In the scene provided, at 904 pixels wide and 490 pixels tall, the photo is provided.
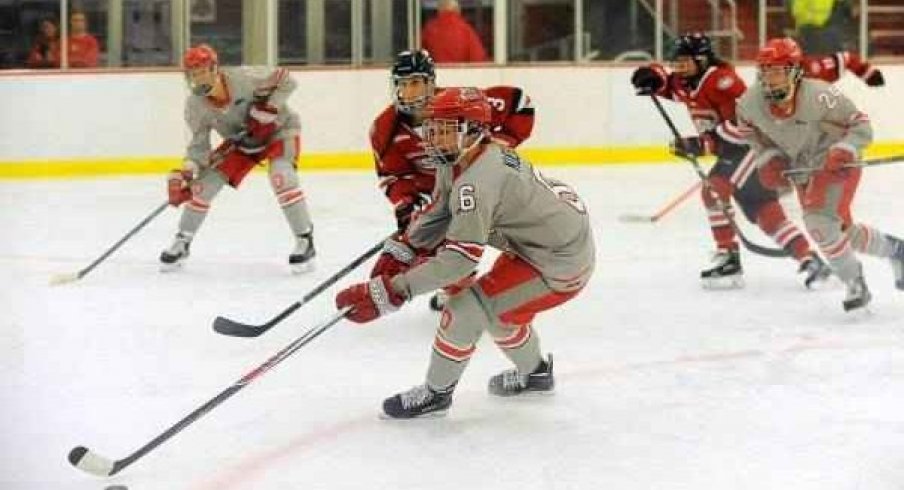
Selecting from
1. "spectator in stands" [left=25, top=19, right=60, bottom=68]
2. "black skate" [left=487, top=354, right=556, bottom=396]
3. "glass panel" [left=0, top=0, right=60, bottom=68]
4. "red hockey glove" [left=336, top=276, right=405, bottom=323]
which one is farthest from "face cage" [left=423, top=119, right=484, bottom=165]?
"spectator in stands" [left=25, top=19, right=60, bottom=68]

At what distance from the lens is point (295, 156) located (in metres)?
4.93

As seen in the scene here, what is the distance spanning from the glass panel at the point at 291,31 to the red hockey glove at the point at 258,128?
3352 mm

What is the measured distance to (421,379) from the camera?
330 cm

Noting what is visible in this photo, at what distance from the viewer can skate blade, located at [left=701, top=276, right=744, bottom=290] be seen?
14.6 feet

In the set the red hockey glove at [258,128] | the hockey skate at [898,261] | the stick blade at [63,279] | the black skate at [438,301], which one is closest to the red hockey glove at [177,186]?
the red hockey glove at [258,128]

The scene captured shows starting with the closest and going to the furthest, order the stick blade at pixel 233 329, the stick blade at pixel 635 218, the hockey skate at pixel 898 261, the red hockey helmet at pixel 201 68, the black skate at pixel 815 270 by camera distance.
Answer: the stick blade at pixel 233 329, the hockey skate at pixel 898 261, the black skate at pixel 815 270, the red hockey helmet at pixel 201 68, the stick blade at pixel 635 218

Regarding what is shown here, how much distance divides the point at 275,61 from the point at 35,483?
5965 millimetres

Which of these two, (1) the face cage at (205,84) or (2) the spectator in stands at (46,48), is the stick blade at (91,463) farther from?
(2) the spectator in stands at (46,48)

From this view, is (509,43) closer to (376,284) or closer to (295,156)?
(295,156)

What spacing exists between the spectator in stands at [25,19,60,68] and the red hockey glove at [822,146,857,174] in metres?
4.58

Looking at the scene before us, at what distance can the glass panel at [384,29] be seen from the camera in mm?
8211

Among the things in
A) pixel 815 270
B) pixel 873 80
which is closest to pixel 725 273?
pixel 815 270

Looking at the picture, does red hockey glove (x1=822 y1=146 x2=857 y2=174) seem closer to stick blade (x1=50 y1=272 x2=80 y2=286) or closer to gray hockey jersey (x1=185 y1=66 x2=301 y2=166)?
gray hockey jersey (x1=185 y1=66 x2=301 y2=166)

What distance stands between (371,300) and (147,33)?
18.1 feet
